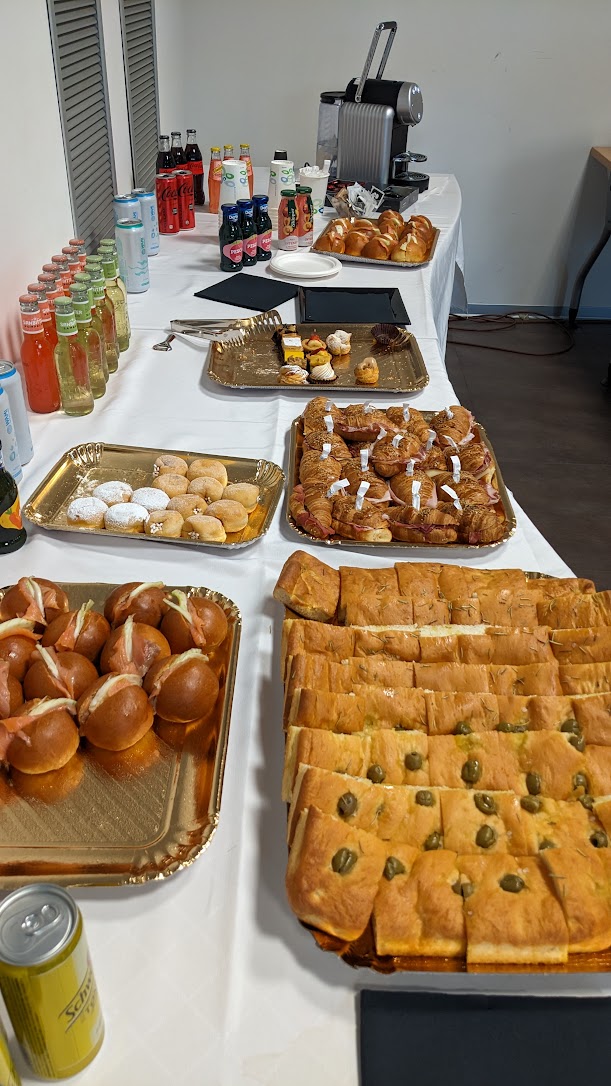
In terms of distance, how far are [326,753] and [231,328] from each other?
4.79ft

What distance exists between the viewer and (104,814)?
867 mm

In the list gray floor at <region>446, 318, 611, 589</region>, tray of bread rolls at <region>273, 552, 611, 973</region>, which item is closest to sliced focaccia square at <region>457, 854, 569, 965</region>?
tray of bread rolls at <region>273, 552, 611, 973</region>

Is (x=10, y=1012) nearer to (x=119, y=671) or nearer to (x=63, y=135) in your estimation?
(x=119, y=671)

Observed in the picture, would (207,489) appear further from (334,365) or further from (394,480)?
(334,365)

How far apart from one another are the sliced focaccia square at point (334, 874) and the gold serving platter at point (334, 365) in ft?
4.01

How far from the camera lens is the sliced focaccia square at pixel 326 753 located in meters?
0.86

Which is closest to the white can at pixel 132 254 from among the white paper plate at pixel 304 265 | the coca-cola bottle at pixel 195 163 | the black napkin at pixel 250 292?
the black napkin at pixel 250 292

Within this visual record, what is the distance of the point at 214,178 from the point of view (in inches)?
119

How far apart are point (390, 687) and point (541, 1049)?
0.40 m

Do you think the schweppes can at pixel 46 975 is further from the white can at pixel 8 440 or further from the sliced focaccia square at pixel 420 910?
the white can at pixel 8 440

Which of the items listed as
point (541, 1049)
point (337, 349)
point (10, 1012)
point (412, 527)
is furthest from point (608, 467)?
point (10, 1012)

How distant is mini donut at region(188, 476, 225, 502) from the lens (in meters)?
1.40

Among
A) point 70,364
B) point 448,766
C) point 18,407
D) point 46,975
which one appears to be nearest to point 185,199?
point 70,364

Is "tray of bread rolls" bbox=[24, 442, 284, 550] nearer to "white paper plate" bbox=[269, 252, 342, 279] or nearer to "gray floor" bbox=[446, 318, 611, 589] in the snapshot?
"white paper plate" bbox=[269, 252, 342, 279]
